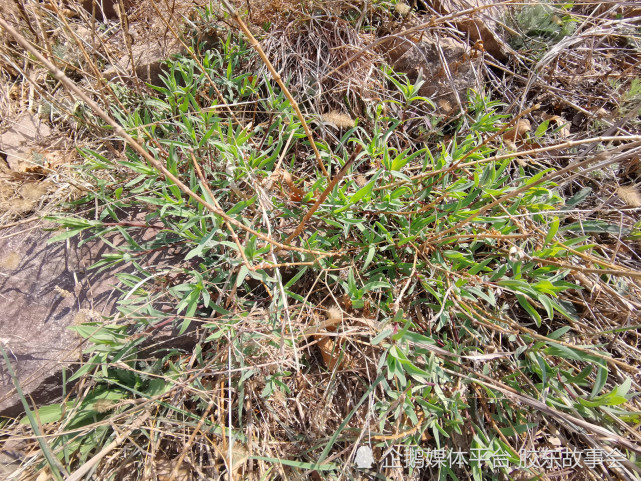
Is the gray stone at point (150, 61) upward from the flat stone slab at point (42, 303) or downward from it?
upward

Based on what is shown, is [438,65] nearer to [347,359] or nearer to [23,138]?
[347,359]

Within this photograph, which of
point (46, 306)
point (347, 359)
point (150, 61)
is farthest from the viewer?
point (150, 61)

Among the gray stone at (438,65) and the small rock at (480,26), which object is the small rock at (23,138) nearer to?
the gray stone at (438,65)

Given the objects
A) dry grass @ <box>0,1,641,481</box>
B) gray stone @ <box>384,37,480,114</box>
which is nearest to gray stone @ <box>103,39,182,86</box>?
dry grass @ <box>0,1,641,481</box>

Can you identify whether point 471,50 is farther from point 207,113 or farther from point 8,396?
point 8,396

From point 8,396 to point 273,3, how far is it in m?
2.79

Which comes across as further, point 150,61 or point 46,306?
point 150,61

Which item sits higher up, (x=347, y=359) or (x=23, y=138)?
(x=23, y=138)

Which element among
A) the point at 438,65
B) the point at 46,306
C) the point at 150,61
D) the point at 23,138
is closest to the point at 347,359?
the point at 46,306

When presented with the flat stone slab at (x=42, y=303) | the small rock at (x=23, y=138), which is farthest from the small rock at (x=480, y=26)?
the small rock at (x=23, y=138)

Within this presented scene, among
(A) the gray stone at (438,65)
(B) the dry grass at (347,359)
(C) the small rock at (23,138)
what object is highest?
(C) the small rock at (23,138)

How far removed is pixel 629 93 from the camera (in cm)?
228

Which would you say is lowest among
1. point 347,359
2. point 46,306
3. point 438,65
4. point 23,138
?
point 347,359

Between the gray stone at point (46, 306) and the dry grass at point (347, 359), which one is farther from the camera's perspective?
the gray stone at point (46, 306)
